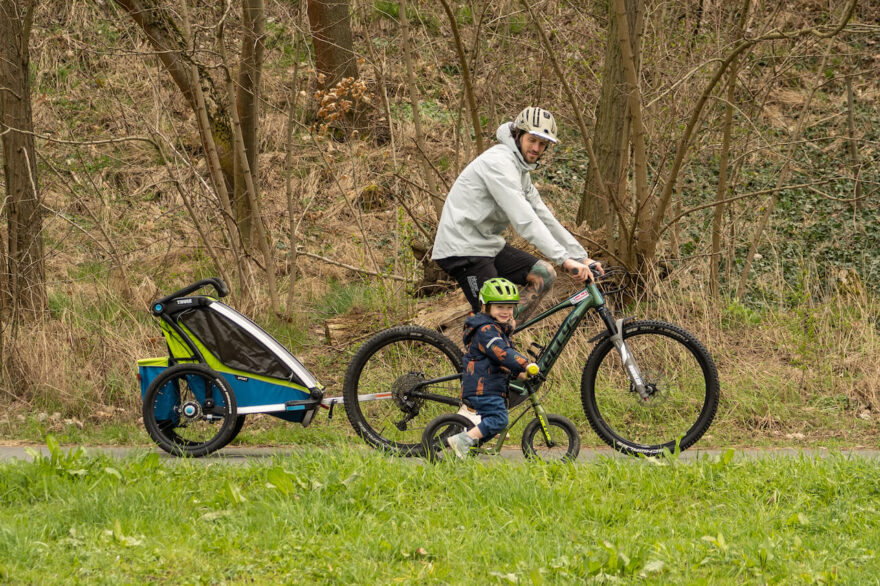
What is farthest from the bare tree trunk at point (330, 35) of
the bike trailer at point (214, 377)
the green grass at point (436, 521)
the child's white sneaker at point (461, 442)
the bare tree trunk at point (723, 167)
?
the green grass at point (436, 521)

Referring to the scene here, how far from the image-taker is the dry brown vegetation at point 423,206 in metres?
8.60

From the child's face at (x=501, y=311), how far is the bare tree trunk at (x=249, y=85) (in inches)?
172

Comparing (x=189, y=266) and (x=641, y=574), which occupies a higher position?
(x=189, y=266)

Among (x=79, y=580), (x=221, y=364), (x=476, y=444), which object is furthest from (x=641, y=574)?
(x=221, y=364)

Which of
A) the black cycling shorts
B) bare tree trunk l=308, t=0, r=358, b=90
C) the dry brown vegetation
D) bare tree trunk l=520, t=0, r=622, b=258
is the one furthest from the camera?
bare tree trunk l=308, t=0, r=358, b=90

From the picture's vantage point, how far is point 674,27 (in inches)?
476

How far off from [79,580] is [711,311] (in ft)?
21.1

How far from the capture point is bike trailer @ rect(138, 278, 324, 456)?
21.4ft

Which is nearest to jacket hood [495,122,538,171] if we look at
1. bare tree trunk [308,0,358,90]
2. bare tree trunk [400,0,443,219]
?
bare tree trunk [400,0,443,219]

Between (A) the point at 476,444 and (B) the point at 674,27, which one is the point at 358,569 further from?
(B) the point at 674,27

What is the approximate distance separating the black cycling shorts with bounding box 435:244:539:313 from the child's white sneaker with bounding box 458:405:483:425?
2.18 ft

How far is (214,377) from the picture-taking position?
648 cm

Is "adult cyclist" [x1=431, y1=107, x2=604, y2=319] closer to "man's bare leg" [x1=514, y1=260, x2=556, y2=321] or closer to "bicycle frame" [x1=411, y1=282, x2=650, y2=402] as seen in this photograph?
"man's bare leg" [x1=514, y1=260, x2=556, y2=321]

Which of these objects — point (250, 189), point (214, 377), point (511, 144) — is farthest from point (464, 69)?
point (214, 377)
